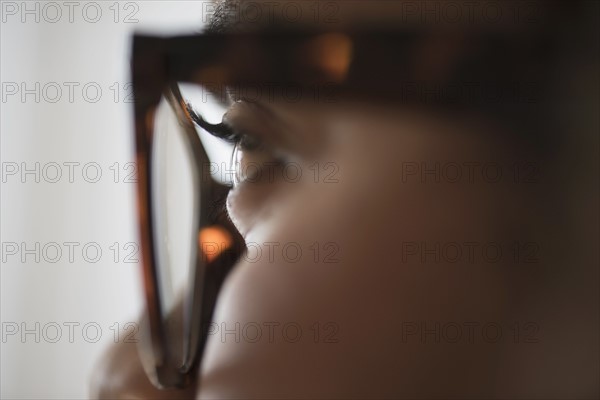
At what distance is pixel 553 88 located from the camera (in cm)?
28

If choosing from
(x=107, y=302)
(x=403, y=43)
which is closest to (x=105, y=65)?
(x=107, y=302)

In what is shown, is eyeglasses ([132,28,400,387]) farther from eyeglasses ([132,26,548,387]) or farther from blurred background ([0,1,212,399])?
blurred background ([0,1,212,399])

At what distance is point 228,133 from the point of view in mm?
312

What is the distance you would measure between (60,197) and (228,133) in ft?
1.00

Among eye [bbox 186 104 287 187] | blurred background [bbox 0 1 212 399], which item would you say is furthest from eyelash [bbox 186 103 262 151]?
blurred background [bbox 0 1 212 399]

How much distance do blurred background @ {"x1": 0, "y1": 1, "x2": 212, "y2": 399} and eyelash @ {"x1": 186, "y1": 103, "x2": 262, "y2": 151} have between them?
23cm

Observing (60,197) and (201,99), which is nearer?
(201,99)

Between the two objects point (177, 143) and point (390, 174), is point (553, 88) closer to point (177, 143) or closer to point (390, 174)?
point (390, 174)

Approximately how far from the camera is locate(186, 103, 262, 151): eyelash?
1.00 feet

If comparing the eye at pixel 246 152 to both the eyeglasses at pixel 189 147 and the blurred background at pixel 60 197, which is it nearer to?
the eyeglasses at pixel 189 147

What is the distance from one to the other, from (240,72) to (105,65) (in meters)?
0.29

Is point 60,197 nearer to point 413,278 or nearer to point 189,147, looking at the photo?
point 189,147

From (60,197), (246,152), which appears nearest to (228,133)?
(246,152)

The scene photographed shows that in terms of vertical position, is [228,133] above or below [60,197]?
above
